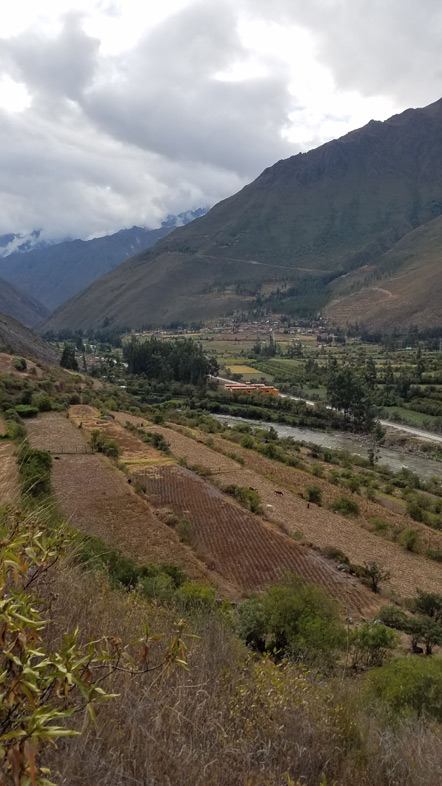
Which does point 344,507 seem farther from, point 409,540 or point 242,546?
point 242,546

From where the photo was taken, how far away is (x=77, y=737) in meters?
2.80

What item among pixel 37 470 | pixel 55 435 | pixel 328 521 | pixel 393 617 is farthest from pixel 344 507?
pixel 55 435

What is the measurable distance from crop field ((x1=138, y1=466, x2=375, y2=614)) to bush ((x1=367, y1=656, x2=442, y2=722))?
6.00 metres

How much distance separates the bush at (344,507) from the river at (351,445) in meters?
16.7

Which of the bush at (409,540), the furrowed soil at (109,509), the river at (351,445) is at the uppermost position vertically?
the furrowed soil at (109,509)

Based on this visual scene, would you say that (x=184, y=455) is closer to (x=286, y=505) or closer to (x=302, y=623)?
(x=286, y=505)

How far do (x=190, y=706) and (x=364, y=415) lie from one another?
5564 centimetres

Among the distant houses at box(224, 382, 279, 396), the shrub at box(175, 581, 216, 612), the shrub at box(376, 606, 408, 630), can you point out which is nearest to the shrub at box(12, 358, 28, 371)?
the distant houses at box(224, 382, 279, 396)

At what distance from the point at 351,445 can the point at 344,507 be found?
25570 millimetres

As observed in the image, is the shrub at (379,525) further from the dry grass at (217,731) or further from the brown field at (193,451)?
the dry grass at (217,731)

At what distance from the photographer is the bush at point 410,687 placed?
7.59 metres

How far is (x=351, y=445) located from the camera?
50125 mm

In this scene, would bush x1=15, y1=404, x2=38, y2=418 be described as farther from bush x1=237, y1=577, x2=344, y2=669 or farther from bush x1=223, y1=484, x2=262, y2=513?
bush x1=237, y1=577, x2=344, y2=669

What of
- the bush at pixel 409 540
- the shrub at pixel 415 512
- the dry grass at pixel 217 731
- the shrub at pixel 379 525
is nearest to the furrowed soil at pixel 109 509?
the dry grass at pixel 217 731
